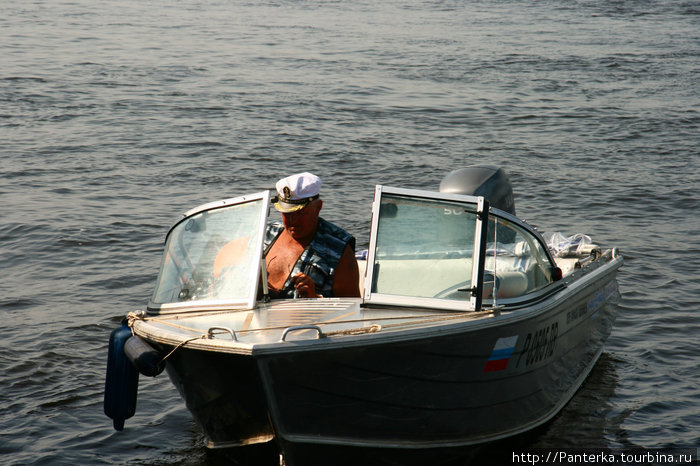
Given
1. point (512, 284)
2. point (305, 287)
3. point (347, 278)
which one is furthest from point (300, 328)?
point (512, 284)

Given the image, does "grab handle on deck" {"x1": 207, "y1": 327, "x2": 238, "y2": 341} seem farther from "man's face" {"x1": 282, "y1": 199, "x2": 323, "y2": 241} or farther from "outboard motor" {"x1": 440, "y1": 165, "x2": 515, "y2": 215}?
"outboard motor" {"x1": 440, "y1": 165, "x2": 515, "y2": 215}

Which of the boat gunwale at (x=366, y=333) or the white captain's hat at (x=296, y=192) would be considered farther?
the white captain's hat at (x=296, y=192)

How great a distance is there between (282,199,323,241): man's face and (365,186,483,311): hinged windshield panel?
1.84ft

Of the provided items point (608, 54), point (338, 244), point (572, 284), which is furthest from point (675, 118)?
point (338, 244)

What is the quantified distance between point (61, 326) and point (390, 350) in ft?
15.2

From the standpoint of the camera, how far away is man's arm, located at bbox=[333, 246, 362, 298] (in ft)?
19.8

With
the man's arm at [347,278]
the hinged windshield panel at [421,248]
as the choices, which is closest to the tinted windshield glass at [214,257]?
the man's arm at [347,278]

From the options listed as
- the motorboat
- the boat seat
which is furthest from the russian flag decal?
the boat seat

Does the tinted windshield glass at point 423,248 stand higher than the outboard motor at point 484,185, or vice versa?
the outboard motor at point 484,185

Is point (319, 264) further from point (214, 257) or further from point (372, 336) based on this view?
point (372, 336)

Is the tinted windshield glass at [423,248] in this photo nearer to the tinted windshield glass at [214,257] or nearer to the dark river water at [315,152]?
the tinted windshield glass at [214,257]

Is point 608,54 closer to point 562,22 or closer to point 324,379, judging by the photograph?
point 562,22

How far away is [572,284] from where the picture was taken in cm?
654

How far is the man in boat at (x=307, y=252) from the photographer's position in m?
5.92
